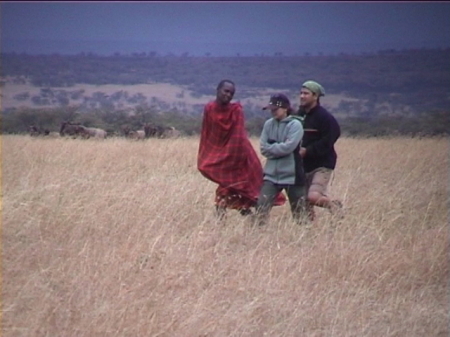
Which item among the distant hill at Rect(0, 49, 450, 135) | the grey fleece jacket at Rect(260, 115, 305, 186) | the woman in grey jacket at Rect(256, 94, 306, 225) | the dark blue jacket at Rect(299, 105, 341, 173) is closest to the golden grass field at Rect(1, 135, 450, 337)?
the woman in grey jacket at Rect(256, 94, 306, 225)

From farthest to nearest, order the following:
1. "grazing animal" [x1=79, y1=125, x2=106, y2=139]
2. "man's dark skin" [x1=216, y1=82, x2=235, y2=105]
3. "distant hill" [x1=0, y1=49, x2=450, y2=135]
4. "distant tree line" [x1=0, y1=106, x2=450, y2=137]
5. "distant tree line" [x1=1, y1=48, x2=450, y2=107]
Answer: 1. "distant tree line" [x1=1, y1=48, x2=450, y2=107]
2. "distant hill" [x1=0, y1=49, x2=450, y2=135]
3. "distant tree line" [x1=0, y1=106, x2=450, y2=137]
4. "grazing animal" [x1=79, y1=125, x2=106, y2=139]
5. "man's dark skin" [x1=216, y1=82, x2=235, y2=105]

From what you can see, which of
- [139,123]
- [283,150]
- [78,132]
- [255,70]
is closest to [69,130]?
[78,132]

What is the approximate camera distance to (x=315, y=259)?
6555 millimetres

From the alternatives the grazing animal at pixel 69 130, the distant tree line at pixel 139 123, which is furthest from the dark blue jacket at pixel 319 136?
the distant tree line at pixel 139 123

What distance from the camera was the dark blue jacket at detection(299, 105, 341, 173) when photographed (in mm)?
7844

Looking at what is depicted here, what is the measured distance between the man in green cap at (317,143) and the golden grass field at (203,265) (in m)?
0.24

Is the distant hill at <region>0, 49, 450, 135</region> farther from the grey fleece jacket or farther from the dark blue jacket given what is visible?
the grey fleece jacket

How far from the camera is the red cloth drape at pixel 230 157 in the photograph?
7.77 m

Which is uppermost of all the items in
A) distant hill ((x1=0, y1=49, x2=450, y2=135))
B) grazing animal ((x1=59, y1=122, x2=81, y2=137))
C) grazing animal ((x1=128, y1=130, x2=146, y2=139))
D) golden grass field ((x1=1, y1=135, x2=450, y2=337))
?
golden grass field ((x1=1, y1=135, x2=450, y2=337))

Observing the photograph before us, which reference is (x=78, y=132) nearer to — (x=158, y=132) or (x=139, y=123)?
(x=158, y=132)

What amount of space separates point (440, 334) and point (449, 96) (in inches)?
1382

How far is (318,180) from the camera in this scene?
793cm

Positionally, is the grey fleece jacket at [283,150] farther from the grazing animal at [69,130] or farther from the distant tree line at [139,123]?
the distant tree line at [139,123]

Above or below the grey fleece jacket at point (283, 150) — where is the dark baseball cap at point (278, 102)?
above
